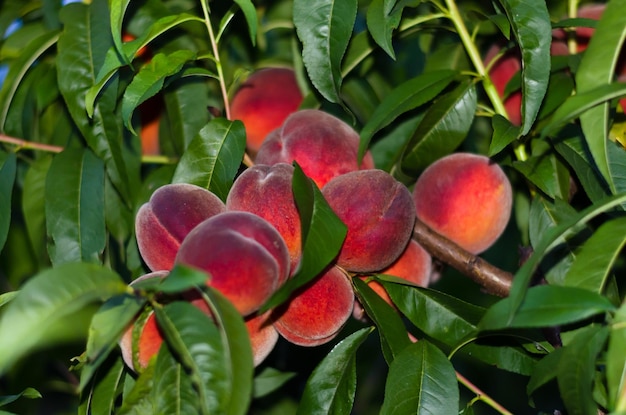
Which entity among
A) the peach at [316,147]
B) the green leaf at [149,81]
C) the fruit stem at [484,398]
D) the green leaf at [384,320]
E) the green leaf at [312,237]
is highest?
the green leaf at [149,81]

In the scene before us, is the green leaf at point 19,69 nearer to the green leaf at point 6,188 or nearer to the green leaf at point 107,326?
the green leaf at point 6,188

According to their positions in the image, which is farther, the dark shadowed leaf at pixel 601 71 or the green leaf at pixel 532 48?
the green leaf at pixel 532 48

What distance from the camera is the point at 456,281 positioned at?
2055mm

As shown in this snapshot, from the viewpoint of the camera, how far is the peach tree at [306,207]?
2.76 ft

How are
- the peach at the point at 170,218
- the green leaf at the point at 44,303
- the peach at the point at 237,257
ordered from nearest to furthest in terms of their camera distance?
the green leaf at the point at 44,303, the peach at the point at 237,257, the peach at the point at 170,218

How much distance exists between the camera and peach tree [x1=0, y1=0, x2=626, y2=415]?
2.76 ft

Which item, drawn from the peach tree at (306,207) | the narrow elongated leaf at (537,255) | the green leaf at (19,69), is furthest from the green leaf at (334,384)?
the green leaf at (19,69)

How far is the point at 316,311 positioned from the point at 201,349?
258 millimetres

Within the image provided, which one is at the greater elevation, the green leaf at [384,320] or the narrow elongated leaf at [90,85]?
the narrow elongated leaf at [90,85]

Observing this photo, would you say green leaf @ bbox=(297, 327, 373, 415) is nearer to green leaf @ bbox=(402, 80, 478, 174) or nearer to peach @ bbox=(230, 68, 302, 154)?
green leaf @ bbox=(402, 80, 478, 174)

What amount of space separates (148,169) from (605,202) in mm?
1106

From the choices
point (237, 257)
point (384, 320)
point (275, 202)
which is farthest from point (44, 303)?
point (384, 320)

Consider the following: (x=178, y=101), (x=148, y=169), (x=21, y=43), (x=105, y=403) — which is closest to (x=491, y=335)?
(x=105, y=403)

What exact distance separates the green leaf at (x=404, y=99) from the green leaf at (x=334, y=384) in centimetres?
29
